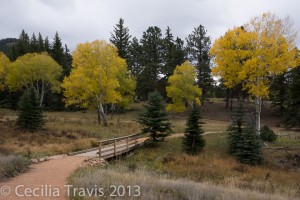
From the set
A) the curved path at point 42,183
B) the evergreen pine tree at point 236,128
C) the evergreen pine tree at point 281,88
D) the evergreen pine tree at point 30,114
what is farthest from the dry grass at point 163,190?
the evergreen pine tree at point 281,88

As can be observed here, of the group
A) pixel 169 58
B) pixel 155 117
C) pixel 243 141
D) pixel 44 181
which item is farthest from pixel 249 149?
pixel 169 58

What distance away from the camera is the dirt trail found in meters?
8.73

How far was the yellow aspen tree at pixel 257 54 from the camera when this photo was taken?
73.7 feet

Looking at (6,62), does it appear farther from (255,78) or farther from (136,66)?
(255,78)

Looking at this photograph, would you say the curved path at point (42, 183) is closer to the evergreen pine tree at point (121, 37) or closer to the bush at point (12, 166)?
the bush at point (12, 166)

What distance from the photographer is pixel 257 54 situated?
22.7 m

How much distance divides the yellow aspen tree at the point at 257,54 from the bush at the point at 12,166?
16952 mm

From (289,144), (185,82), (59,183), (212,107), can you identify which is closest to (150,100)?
(289,144)

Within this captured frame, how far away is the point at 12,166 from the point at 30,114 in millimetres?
17836

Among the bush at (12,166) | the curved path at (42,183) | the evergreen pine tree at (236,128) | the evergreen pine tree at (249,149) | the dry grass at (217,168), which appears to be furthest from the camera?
the evergreen pine tree at (236,128)

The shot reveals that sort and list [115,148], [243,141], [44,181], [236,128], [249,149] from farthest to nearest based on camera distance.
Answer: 1. [236,128]
2. [243,141]
3. [249,149]
4. [115,148]
5. [44,181]

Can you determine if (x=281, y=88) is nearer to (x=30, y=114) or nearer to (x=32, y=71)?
(x=30, y=114)

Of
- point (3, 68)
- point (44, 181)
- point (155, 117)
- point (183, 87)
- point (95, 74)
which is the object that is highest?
point (3, 68)

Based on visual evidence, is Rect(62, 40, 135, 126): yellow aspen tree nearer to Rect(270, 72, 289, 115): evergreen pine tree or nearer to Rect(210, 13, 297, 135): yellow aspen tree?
Rect(210, 13, 297, 135): yellow aspen tree
